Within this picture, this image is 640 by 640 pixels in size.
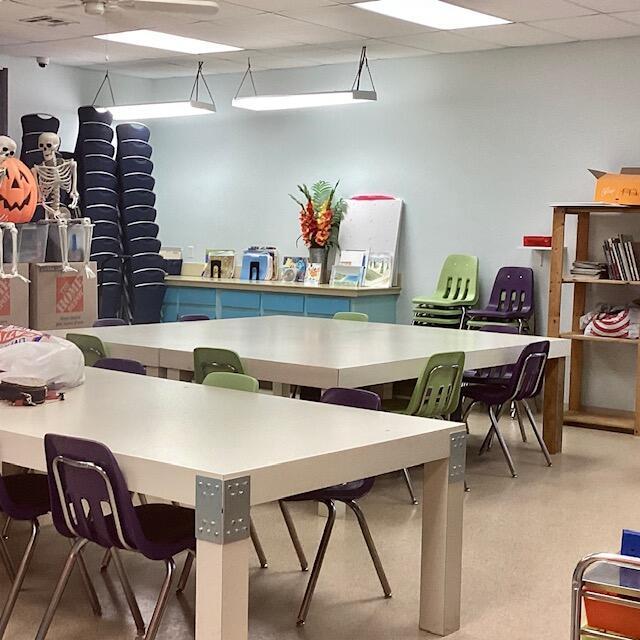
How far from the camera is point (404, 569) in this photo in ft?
15.4

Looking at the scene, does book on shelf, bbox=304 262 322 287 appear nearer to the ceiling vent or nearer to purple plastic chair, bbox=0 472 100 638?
the ceiling vent

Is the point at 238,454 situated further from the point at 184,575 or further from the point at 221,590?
the point at 184,575

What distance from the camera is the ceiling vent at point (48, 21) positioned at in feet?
26.7

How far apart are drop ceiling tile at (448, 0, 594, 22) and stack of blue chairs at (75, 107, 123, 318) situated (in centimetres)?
425

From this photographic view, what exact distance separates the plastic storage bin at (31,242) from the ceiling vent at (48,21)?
177 centimetres

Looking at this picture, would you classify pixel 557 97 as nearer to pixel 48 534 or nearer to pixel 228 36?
pixel 228 36

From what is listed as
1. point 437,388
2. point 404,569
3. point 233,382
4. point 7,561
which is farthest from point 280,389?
point 7,561

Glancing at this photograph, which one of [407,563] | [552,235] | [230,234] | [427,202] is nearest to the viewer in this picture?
[407,563]

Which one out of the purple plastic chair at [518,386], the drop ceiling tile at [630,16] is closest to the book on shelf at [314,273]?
the purple plastic chair at [518,386]

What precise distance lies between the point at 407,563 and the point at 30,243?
3.87 metres

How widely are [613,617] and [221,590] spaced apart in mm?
1049

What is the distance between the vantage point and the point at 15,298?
7.32 meters

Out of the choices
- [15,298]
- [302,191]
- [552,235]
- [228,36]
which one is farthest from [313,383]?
[302,191]

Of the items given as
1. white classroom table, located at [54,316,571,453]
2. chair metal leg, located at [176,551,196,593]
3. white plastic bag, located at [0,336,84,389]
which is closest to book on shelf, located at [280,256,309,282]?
white classroom table, located at [54,316,571,453]
